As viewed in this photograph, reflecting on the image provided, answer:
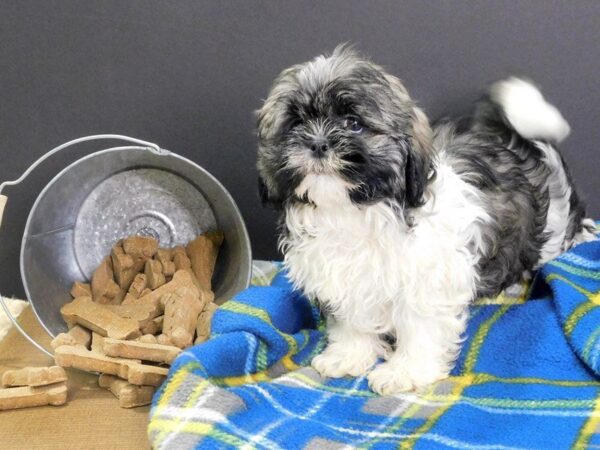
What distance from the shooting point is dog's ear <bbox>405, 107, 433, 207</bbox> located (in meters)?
1.85

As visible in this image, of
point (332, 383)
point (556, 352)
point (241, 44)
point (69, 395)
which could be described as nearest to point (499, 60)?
point (241, 44)

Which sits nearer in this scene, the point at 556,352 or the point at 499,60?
the point at 556,352

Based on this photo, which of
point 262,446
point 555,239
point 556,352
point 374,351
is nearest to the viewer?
point 262,446

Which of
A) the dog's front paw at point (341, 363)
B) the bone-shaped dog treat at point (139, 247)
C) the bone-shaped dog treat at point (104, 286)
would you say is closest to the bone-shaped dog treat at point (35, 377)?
the bone-shaped dog treat at point (104, 286)

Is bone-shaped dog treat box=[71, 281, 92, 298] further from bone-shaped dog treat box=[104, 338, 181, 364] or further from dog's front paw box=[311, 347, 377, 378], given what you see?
dog's front paw box=[311, 347, 377, 378]

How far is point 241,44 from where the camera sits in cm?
274

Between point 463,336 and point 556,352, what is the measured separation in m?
0.30

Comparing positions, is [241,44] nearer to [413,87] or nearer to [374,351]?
[413,87]

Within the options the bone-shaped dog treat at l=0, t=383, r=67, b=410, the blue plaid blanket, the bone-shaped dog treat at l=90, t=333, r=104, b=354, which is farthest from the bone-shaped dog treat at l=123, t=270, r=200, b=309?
the bone-shaped dog treat at l=0, t=383, r=67, b=410

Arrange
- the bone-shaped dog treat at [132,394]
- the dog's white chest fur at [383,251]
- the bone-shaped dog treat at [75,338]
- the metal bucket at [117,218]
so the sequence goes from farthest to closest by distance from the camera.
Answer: the metal bucket at [117,218] → the bone-shaped dog treat at [75,338] → the bone-shaped dog treat at [132,394] → the dog's white chest fur at [383,251]

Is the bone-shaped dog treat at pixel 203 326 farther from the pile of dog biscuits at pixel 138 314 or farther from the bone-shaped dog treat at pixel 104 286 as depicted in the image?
the bone-shaped dog treat at pixel 104 286

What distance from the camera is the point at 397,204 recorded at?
1900 mm

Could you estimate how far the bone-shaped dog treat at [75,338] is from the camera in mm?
2350

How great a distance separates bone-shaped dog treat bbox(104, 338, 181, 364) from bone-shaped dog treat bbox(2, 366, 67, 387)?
0.56 feet
